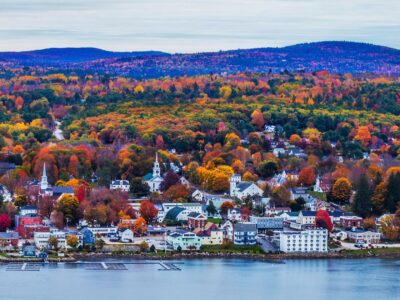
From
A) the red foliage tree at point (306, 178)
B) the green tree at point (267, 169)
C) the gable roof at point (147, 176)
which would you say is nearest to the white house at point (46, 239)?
the gable roof at point (147, 176)

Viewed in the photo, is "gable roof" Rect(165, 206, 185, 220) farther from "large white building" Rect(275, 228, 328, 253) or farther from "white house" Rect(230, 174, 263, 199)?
"large white building" Rect(275, 228, 328, 253)

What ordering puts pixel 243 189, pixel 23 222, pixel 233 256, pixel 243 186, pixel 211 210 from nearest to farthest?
pixel 233 256, pixel 23 222, pixel 211 210, pixel 243 189, pixel 243 186

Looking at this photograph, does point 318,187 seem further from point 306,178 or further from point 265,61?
point 265,61

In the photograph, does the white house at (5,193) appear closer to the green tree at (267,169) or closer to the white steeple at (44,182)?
the white steeple at (44,182)

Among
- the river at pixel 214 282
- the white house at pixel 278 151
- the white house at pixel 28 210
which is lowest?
the river at pixel 214 282

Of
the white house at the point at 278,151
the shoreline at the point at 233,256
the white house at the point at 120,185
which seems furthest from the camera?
the white house at the point at 278,151

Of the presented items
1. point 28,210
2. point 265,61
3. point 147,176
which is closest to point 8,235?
point 28,210

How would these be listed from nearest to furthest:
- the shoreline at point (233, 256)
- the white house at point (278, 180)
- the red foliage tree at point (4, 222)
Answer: the shoreline at point (233, 256)
the red foliage tree at point (4, 222)
the white house at point (278, 180)

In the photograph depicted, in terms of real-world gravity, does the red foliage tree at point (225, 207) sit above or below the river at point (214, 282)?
above
